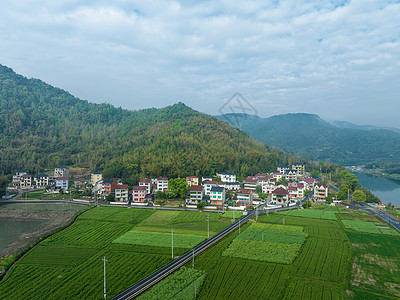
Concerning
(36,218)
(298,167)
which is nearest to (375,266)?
(36,218)

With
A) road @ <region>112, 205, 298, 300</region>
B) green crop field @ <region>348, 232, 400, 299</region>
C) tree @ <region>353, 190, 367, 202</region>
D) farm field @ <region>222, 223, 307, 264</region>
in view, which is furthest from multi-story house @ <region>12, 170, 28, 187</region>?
tree @ <region>353, 190, 367, 202</region>

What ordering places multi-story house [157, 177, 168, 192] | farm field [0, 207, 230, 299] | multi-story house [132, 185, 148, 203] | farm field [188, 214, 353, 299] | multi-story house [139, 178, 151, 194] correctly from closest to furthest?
1. farm field [188, 214, 353, 299]
2. farm field [0, 207, 230, 299]
3. multi-story house [132, 185, 148, 203]
4. multi-story house [139, 178, 151, 194]
5. multi-story house [157, 177, 168, 192]

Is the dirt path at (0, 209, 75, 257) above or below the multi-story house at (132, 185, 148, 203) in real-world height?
below

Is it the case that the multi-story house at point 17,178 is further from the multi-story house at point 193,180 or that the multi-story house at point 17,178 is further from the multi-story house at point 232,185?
the multi-story house at point 232,185

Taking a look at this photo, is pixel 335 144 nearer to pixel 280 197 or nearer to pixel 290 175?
pixel 290 175

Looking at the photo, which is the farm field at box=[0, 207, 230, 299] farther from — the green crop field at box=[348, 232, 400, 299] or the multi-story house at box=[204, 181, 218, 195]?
the green crop field at box=[348, 232, 400, 299]

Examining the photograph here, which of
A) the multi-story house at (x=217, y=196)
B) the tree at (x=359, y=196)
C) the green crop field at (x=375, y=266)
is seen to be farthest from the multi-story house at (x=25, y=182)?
the tree at (x=359, y=196)

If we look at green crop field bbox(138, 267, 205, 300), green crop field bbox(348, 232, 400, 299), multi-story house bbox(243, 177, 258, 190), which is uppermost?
multi-story house bbox(243, 177, 258, 190)

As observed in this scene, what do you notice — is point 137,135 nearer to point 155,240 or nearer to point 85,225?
point 85,225
